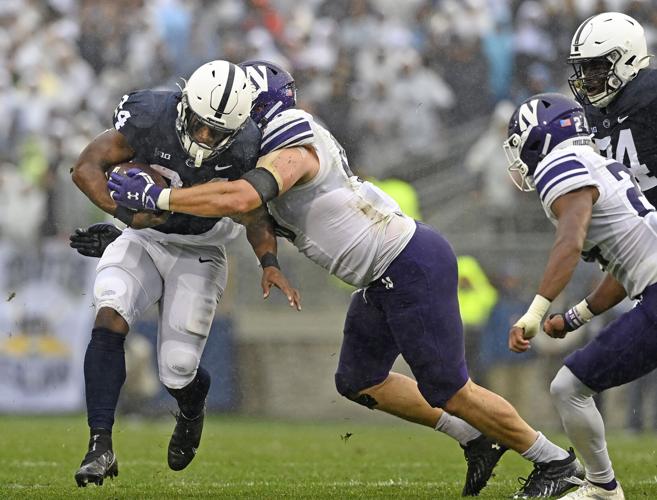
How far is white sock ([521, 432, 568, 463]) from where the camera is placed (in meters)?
5.10

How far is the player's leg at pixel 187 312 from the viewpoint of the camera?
17.7ft

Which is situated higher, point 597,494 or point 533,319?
point 533,319

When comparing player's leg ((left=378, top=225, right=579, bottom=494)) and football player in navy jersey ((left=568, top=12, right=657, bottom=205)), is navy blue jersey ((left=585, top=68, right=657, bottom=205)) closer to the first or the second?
football player in navy jersey ((left=568, top=12, right=657, bottom=205))

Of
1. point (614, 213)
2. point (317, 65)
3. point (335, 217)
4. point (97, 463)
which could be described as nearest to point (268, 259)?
point (335, 217)

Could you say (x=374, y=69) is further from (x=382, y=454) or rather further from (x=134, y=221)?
(x=134, y=221)

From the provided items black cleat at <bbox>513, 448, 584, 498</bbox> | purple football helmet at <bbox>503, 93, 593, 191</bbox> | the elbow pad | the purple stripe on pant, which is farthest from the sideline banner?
purple football helmet at <bbox>503, 93, 593, 191</bbox>

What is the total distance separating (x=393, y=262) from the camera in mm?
5074

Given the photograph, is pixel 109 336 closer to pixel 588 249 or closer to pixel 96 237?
pixel 96 237

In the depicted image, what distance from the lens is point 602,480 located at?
4883 mm

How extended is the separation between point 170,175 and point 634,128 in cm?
212

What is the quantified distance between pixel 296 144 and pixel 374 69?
715 centimetres

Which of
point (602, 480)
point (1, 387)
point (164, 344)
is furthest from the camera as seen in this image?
point (1, 387)

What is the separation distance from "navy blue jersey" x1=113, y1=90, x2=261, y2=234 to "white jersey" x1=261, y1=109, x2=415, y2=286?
83 mm

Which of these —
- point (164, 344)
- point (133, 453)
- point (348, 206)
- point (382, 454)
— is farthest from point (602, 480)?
point (133, 453)
